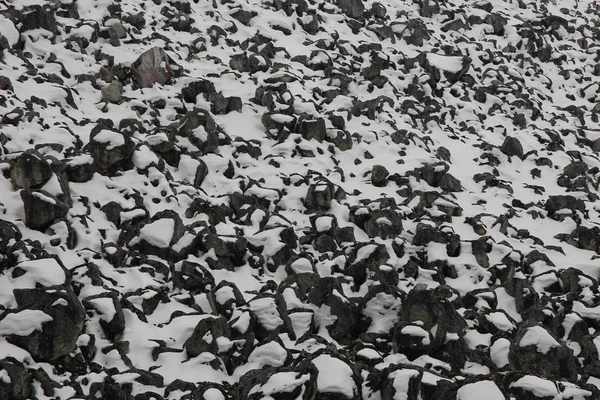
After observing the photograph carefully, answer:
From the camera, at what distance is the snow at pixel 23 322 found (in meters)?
6.55

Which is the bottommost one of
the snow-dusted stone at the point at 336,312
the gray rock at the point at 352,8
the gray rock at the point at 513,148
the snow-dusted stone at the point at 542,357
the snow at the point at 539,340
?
the gray rock at the point at 513,148

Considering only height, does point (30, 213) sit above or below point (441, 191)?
above

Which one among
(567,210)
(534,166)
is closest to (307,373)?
(567,210)

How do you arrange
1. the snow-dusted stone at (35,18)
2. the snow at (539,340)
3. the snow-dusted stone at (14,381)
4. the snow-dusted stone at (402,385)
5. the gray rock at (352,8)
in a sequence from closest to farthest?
the snow-dusted stone at (14,381) < the snow-dusted stone at (402,385) < the snow at (539,340) < the snow-dusted stone at (35,18) < the gray rock at (352,8)

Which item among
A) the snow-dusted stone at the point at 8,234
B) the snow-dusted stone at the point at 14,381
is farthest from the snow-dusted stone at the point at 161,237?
the snow-dusted stone at the point at 14,381

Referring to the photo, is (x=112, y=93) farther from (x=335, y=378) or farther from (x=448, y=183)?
(x=335, y=378)

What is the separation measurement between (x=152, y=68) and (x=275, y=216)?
6300mm

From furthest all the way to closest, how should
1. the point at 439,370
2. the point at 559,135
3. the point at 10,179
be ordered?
the point at 559,135 < the point at 10,179 < the point at 439,370

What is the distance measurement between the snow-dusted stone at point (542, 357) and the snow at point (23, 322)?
258 inches

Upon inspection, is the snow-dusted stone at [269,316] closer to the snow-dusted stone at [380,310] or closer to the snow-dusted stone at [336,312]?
the snow-dusted stone at [336,312]

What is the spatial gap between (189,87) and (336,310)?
8.12 meters

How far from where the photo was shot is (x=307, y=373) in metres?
6.69

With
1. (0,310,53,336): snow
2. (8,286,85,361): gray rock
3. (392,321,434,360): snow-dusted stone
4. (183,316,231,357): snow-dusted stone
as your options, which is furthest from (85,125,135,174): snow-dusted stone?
(392,321,434,360): snow-dusted stone

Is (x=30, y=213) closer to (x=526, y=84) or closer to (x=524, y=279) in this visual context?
(x=524, y=279)
